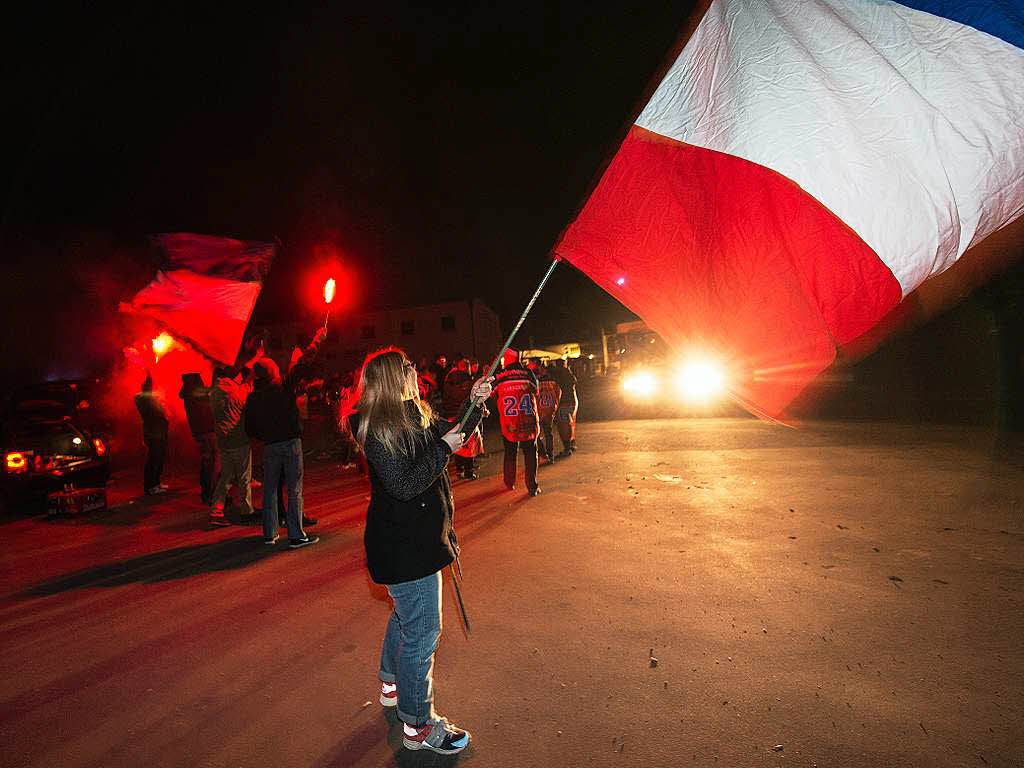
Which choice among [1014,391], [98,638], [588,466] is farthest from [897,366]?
[98,638]

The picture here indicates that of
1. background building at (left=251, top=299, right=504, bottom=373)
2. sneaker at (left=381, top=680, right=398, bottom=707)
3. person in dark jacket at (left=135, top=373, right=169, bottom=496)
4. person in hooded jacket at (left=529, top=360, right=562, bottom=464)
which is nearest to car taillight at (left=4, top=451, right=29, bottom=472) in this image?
person in dark jacket at (left=135, top=373, right=169, bottom=496)

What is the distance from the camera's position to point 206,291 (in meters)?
6.72

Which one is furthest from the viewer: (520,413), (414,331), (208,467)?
(414,331)

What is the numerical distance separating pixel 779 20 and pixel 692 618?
365 cm

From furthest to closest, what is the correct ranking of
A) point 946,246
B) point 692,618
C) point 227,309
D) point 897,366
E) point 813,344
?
point 897,366 → point 227,309 → point 692,618 → point 813,344 → point 946,246

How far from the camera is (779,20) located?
268 cm

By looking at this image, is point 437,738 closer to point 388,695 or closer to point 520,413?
point 388,695

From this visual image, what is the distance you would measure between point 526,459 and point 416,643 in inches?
196

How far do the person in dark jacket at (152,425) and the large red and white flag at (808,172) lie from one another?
891 centimetres

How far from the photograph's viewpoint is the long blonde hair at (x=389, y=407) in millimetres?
2596

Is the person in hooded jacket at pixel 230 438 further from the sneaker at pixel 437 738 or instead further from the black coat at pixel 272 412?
the sneaker at pixel 437 738

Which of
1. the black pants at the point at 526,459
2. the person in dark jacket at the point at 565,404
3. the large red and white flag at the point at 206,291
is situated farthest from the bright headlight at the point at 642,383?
the large red and white flag at the point at 206,291

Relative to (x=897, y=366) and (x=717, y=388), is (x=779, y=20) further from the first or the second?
(x=897, y=366)

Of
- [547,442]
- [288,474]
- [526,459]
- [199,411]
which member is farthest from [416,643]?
[547,442]
